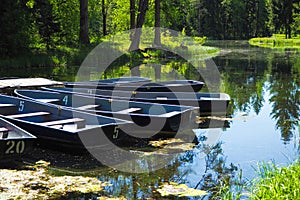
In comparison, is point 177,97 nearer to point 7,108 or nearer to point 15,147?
point 7,108

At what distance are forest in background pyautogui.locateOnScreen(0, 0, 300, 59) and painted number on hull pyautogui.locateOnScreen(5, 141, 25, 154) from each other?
1562 centimetres

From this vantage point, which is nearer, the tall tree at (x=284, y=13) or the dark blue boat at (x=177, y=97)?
the dark blue boat at (x=177, y=97)

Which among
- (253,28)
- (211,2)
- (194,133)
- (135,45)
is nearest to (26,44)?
(135,45)

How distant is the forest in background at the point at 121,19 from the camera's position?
74.4ft

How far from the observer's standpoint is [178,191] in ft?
21.6

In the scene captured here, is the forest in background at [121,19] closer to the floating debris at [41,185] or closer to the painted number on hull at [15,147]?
the painted number on hull at [15,147]

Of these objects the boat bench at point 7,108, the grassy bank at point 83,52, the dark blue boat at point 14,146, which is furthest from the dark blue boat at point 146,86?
the grassy bank at point 83,52

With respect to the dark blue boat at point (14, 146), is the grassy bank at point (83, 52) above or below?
above

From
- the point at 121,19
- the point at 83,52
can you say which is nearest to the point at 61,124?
the point at 83,52

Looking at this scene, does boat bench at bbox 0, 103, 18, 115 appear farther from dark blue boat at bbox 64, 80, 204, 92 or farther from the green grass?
the green grass

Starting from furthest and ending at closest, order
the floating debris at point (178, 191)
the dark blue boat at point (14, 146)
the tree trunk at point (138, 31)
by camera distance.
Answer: the tree trunk at point (138, 31), the dark blue boat at point (14, 146), the floating debris at point (178, 191)

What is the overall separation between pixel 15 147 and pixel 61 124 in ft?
6.20

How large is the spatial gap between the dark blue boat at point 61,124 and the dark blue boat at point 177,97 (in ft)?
5.74

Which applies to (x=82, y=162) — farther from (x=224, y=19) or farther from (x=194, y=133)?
(x=224, y=19)
